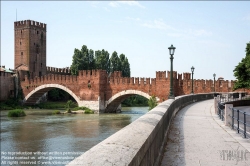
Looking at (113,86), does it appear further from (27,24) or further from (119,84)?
(27,24)

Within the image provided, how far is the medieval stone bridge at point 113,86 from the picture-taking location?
30.2 meters

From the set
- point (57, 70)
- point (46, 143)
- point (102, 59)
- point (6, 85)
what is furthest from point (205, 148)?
point (57, 70)

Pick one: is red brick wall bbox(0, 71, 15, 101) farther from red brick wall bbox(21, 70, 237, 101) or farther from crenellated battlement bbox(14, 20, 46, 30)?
crenellated battlement bbox(14, 20, 46, 30)

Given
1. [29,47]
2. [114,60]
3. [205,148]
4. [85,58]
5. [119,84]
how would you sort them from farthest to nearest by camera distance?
1. [114,60]
2. [29,47]
3. [85,58]
4. [119,84]
5. [205,148]

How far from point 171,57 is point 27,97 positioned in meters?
33.9

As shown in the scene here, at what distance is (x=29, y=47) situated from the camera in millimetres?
48938

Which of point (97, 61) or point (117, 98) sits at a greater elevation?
point (97, 61)

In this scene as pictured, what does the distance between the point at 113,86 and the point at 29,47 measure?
2186 cm

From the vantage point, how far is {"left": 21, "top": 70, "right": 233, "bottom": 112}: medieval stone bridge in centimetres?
3023

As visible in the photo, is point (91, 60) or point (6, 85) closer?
point (6, 85)

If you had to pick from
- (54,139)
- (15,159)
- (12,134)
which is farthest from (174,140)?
(12,134)

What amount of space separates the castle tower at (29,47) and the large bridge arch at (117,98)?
60.2 feet

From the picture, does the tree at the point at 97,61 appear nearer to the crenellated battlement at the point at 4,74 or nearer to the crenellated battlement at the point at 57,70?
the crenellated battlement at the point at 57,70

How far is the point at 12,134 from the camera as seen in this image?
18.5m
